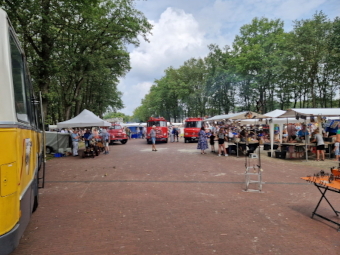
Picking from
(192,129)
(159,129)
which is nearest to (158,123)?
(159,129)

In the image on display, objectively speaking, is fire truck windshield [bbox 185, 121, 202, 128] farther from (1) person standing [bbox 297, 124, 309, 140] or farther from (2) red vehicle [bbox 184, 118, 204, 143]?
(1) person standing [bbox 297, 124, 309, 140]

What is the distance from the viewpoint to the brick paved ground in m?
3.77

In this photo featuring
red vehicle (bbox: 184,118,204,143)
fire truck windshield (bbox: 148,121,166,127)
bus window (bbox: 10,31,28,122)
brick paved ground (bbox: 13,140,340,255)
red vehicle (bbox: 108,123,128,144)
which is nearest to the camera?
bus window (bbox: 10,31,28,122)

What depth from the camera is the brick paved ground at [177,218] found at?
3.77 m

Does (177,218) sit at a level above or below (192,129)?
below

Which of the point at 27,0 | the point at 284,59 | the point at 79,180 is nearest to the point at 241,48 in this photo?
the point at 284,59

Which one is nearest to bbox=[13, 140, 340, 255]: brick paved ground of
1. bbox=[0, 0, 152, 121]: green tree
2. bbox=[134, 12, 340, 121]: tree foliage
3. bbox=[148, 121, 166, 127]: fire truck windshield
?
bbox=[0, 0, 152, 121]: green tree

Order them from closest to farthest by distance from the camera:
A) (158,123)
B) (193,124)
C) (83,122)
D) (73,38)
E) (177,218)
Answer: (177,218) < (83,122) < (73,38) < (158,123) < (193,124)

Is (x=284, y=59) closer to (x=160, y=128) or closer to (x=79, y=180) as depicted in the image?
(x=160, y=128)

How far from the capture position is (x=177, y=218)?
488cm

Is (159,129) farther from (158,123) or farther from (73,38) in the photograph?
(73,38)

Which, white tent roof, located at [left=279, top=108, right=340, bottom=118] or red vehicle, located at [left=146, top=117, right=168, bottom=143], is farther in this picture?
red vehicle, located at [left=146, top=117, right=168, bottom=143]

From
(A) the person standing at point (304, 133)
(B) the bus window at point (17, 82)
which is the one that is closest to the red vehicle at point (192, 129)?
(A) the person standing at point (304, 133)

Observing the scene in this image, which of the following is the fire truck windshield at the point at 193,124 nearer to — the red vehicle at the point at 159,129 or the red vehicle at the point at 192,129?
the red vehicle at the point at 192,129
